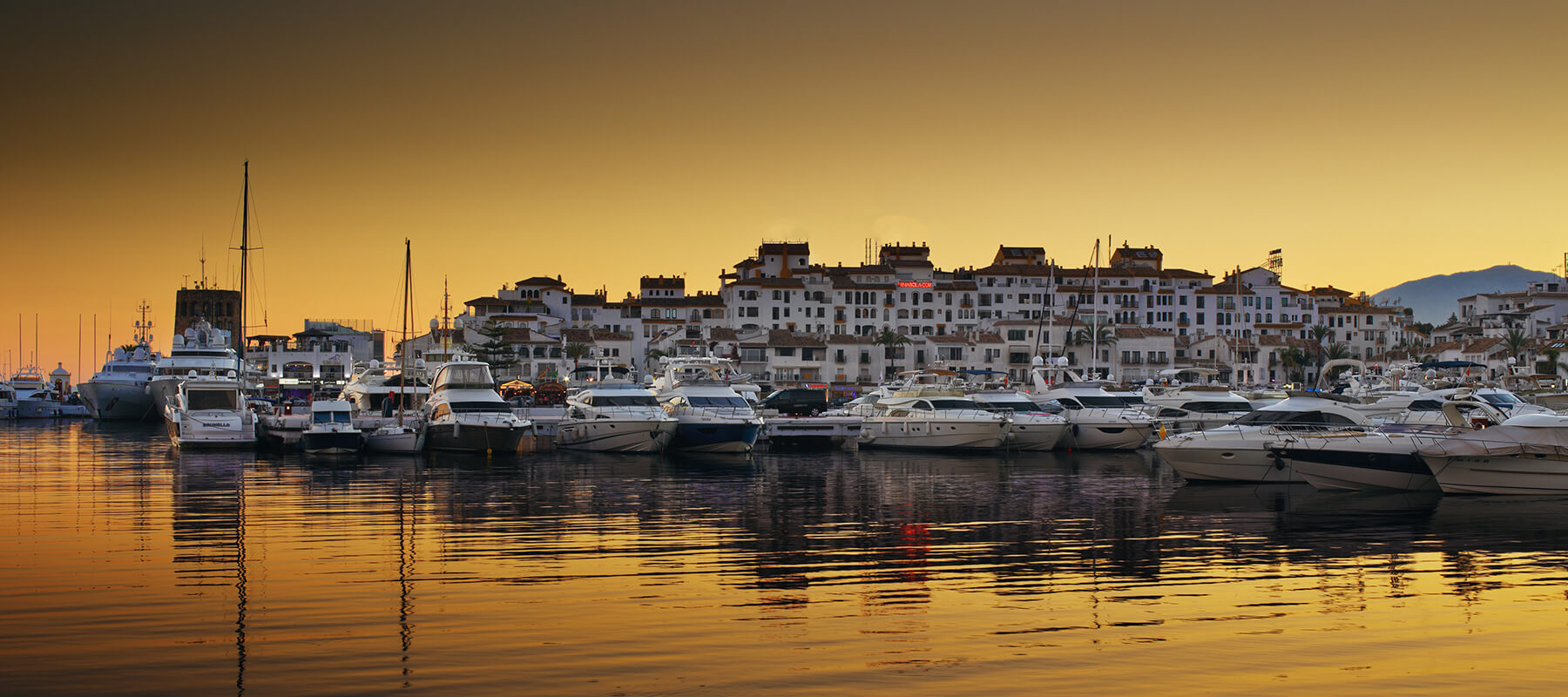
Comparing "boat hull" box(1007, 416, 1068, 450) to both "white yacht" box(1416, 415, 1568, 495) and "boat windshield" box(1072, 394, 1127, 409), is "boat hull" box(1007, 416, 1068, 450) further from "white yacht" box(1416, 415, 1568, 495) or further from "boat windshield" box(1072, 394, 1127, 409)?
"white yacht" box(1416, 415, 1568, 495)

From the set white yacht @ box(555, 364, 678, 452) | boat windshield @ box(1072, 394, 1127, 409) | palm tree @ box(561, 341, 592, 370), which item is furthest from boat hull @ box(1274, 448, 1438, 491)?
palm tree @ box(561, 341, 592, 370)

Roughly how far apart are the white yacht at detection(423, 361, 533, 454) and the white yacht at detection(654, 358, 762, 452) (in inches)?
211

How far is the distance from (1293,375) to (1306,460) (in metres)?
90.9

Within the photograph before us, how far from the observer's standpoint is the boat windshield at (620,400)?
4641 cm

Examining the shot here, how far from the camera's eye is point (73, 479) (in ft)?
113

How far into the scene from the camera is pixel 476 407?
44719 millimetres

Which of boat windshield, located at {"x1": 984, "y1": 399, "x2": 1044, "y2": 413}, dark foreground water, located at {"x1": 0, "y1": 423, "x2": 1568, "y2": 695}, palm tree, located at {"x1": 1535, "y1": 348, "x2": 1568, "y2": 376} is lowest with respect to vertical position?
dark foreground water, located at {"x1": 0, "y1": 423, "x2": 1568, "y2": 695}

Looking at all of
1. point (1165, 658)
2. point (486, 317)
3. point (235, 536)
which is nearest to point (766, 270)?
point (486, 317)

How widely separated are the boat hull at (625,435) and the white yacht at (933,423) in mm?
8902

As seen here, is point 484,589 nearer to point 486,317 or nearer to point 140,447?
point 140,447

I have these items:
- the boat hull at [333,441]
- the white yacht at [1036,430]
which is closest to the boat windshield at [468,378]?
the boat hull at [333,441]

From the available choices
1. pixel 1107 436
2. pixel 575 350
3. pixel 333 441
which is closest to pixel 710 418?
pixel 333 441

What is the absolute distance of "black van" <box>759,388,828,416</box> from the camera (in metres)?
69.9

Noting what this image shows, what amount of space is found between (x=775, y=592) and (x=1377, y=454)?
18281 mm
